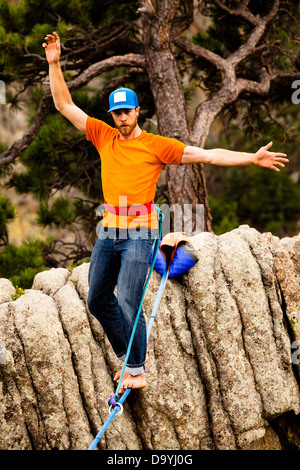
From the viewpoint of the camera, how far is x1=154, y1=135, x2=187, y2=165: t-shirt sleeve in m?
3.79

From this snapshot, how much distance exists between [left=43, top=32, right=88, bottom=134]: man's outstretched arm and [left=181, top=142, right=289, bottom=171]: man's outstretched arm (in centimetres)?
90

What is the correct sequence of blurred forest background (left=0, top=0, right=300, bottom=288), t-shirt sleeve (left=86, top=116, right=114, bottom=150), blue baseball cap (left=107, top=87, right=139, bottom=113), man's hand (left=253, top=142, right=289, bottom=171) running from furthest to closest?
blurred forest background (left=0, top=0, right=300, bottom=288)
t-shirt sleeve (left=86, top=116, right=114, bottom=150)
blue baseball cap (left=107, top=87, right=139, bottom=113)
man's hand (left=253, top=142, right=289, bottom=171)

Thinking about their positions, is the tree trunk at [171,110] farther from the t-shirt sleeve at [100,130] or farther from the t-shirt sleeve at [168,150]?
the t-shirt sleeve at [168,150]

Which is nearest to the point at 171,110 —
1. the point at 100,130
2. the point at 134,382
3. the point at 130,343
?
the point at 100,130

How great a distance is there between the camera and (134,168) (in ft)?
12.6

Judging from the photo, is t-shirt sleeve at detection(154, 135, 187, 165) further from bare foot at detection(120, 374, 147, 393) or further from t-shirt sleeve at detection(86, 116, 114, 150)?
bare foot at detection(120, 374, 147, 393)

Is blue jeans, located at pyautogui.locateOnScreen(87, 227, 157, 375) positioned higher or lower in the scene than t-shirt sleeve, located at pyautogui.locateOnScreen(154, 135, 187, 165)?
lower

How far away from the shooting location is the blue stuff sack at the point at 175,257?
4.73 m

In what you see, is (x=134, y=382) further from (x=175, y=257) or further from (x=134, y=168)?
(x=134, y=168)

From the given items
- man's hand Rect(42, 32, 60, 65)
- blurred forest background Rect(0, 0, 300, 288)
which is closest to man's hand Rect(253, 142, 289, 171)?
man's hand Rect(42, 32, 60, 65)

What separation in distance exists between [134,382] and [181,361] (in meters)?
0.71

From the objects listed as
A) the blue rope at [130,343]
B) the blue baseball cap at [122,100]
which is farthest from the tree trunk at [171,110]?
the blue baseball cap at [122,100]

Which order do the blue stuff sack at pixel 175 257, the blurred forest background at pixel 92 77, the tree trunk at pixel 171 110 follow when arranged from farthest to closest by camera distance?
the blurred forest background at pixel 92 77 → the tree trunk at pixel 171 110 → the blue stuff sack at pixel 175 257

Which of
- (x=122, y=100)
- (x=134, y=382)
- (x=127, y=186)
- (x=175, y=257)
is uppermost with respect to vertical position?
(x=122, y=100)
